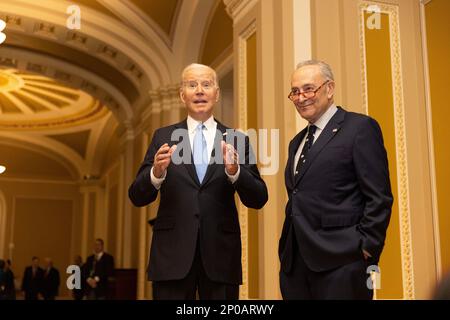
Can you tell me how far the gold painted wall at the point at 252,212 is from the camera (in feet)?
17.5

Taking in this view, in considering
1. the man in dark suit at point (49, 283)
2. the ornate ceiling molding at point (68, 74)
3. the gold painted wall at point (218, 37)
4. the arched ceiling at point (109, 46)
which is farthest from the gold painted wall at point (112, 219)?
the gold painted wall at point (218, 37)

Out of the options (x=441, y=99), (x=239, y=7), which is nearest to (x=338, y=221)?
(x=441, y=99)

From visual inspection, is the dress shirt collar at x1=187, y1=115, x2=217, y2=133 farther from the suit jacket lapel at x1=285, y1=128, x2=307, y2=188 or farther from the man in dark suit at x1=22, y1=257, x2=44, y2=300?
the man in dark suit at x1=22, y1=257, x2=44, y2=300

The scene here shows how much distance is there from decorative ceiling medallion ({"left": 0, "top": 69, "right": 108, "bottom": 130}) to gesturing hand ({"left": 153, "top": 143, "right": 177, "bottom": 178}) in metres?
12.2

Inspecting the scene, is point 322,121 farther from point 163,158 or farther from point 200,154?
point 163,158

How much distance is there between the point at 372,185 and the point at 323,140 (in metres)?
0.29

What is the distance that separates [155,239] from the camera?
8.50 feet

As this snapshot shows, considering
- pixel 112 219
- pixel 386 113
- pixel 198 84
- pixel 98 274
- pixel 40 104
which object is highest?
pixel 40 104

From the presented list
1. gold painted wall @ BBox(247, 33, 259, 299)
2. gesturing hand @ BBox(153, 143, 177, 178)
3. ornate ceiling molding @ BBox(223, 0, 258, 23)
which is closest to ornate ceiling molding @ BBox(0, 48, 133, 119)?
ornate ceiling molding @ BBox(223, 0, 258, 23)

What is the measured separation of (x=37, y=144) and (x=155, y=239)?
16.0 metres

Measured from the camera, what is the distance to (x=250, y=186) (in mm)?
2557

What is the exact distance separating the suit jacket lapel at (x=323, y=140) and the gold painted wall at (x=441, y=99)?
2416 millimetres

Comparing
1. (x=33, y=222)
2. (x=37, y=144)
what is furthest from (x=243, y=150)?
(x=33, y=222)
